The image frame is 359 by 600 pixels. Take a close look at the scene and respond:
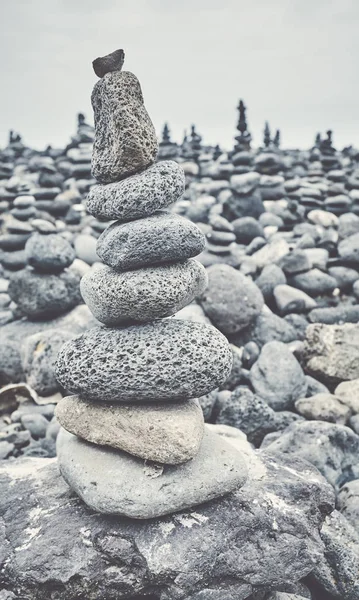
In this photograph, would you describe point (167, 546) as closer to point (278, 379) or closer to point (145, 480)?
point (145, 480)

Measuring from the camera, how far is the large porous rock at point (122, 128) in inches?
143

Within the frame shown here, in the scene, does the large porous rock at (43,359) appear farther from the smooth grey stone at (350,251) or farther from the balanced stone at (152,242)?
the smooth grey stone at (350,251)

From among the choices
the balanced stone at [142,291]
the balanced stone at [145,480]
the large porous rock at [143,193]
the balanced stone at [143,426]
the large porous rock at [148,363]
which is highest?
the large porous rock at [143,193]

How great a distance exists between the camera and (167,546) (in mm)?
3346

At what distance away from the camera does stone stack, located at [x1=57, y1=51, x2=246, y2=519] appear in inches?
137

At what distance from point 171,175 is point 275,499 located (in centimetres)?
247

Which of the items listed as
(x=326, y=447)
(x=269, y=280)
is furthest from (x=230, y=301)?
(x=326, y=447)

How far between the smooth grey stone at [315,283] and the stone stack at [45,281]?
13.9 ft

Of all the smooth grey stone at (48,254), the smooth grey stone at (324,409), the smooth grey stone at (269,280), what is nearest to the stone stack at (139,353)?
the smooth grey stone at (324,409)

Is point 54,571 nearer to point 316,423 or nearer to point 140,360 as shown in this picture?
point 140,360

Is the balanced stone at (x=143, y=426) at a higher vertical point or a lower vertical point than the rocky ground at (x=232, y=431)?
higher

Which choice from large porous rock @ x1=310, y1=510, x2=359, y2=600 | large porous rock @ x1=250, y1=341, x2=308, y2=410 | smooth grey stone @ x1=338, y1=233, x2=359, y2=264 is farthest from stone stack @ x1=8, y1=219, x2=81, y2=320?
smooth grey stone @ x1=338, y1=233, x2=359, y2=264

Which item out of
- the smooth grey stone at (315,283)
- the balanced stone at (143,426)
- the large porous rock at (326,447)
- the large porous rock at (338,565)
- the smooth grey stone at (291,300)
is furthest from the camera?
the smooth grey stone at (315,283)

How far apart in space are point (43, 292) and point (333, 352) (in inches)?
173
